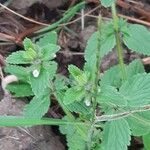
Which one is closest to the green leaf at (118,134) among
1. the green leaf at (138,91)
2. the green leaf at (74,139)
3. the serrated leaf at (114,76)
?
the green leaf at (138,91)

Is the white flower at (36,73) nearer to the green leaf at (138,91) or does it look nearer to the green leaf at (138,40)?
the green leaf at (138,91)

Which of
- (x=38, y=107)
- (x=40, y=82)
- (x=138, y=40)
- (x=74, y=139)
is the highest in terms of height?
(x=138, y=40)

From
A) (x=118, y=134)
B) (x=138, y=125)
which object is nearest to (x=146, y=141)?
(x=138, y=125)

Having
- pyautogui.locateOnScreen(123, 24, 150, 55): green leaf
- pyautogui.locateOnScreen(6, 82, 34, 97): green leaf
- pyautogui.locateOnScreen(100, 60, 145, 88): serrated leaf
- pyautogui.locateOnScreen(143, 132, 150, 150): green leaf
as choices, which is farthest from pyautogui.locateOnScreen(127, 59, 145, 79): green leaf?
pyautogui.locateOnScreen(6, 82, 34, 97): green leaf

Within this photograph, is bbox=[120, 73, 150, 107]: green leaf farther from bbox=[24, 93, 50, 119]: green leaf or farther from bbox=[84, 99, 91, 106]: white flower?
bbox=[24, 93, 50, 119]: green leaf

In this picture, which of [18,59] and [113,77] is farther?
[113,77]

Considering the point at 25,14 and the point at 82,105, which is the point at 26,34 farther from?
the point at 82,105

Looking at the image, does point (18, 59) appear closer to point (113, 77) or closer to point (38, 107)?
point (38, 107)
